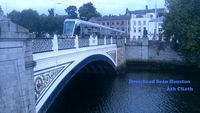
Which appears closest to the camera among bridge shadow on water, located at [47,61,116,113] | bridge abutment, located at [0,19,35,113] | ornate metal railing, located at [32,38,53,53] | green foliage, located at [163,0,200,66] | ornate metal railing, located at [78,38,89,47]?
bridge abutment, located at [0,19,35,113]

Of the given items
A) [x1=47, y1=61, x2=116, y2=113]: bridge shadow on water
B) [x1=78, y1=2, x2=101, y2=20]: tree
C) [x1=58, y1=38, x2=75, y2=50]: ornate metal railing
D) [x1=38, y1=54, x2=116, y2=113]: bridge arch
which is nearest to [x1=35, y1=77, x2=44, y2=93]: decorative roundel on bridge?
Answer: [x1=38, y1=54, x2=116, y2=113]: bridge arch

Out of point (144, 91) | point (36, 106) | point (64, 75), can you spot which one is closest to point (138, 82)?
point (144, 91)

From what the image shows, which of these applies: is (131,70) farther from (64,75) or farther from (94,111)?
(64,75)

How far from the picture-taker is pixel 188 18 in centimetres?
2619

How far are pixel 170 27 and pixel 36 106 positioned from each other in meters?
23.5

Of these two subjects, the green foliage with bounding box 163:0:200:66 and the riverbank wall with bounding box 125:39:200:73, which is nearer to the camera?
the green foliage with bounding box 163:0:200:66

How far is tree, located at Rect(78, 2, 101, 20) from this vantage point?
76.1 meters

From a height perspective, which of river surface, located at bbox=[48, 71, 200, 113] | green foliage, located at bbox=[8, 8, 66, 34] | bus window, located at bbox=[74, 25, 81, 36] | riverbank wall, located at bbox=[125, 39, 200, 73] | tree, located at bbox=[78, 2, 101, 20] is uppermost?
tree, located at bbox=[78, 2, 101, 20]

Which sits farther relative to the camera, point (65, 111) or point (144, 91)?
point (144, 91)

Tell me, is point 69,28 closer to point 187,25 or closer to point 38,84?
point 187,25

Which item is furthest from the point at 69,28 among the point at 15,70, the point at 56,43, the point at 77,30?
the point at 15,70

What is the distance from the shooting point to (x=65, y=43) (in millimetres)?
12258

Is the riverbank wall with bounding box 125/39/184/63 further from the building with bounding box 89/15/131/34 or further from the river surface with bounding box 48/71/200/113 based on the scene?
the building with bounding box 89/15/131/34

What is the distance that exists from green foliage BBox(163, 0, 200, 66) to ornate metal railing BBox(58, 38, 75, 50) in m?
17.0
